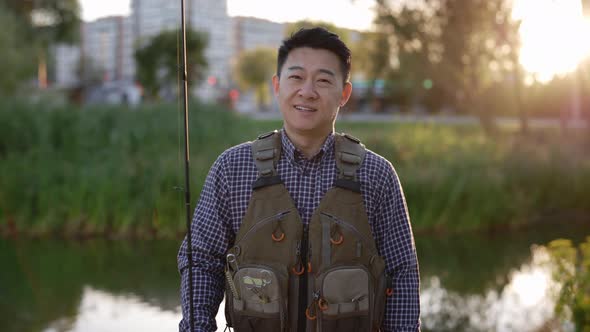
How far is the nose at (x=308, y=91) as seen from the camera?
2217mm

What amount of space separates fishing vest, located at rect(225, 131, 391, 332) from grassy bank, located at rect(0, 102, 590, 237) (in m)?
6.41

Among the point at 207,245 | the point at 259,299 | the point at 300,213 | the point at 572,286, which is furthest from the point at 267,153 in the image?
the point at 572,286

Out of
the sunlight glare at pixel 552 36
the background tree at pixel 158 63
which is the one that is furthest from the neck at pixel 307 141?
the background tree at pixel 158 63

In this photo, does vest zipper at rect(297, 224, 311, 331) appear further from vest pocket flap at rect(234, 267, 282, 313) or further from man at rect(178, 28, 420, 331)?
vest pocket flap at rect(234, 267, 282, 313)

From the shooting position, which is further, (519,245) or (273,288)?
(519,245)

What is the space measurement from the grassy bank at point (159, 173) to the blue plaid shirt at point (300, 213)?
249 inches

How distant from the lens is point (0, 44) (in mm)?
16500

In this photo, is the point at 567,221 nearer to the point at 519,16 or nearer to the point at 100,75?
the point at 519,16

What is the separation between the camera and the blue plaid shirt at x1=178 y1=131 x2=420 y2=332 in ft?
7.32

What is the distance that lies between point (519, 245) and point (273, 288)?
7.80 meters

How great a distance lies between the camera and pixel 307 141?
7.50 ft

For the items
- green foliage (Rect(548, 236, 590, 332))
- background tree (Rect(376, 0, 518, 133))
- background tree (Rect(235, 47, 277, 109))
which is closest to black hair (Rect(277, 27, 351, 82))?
green foliage (Rect(548, 236, 590, 332))

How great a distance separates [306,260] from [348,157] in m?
0.36

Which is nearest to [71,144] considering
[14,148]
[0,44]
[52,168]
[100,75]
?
[14,148]
